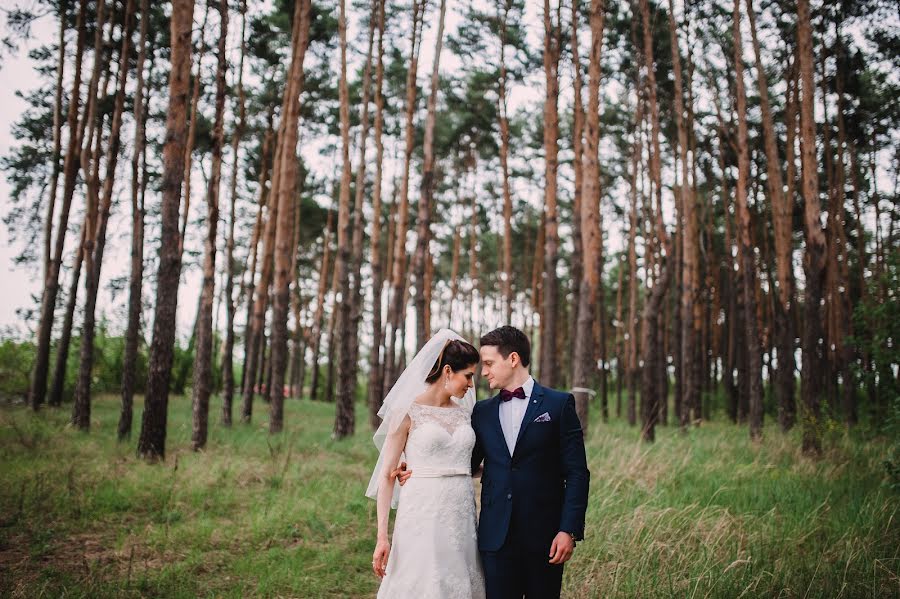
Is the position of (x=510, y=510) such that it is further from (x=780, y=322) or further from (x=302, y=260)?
(x=302, y=260)

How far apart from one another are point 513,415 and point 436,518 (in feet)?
2.22

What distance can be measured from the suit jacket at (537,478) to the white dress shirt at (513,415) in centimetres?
4

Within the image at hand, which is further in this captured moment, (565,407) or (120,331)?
(120,331)

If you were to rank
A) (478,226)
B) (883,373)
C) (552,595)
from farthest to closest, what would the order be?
(478,226) < (883,373) < (552,595)

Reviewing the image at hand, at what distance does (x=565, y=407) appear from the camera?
307 cm

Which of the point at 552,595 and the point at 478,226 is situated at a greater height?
the point at 478,226

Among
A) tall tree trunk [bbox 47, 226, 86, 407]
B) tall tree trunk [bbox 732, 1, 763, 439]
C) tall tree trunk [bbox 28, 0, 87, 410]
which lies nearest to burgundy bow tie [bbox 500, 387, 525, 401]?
tall tree trunk [bbox 732, 1, 763, 439]

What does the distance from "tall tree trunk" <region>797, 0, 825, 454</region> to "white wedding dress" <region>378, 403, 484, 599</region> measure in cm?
828

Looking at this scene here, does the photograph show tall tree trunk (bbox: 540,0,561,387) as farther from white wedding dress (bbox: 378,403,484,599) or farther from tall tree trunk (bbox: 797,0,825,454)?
white wedding dress (bbox: 378,403,484,599)

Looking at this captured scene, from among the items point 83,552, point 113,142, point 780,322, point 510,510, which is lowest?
point 83,552

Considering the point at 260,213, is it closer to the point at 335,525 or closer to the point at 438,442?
the point at 335,525

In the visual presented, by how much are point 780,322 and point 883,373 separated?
2998 millimetres

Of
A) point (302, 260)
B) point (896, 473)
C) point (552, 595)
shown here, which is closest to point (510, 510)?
point (552, 595)

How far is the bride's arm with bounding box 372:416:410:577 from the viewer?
3047 mm
